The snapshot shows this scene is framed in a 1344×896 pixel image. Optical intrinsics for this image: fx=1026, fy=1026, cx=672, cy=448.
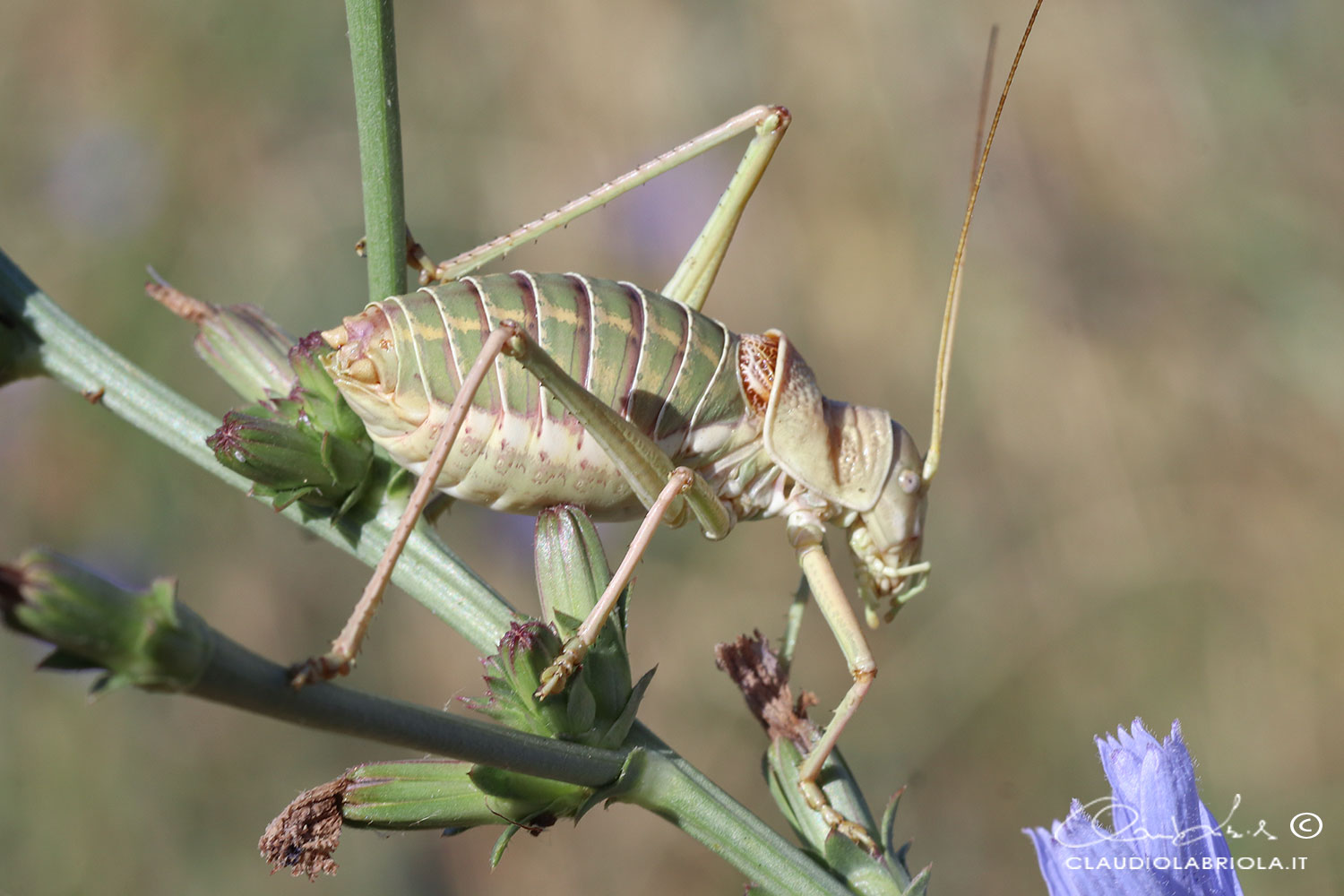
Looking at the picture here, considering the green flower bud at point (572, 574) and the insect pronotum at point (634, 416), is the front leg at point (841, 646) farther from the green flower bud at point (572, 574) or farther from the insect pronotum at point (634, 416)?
the green flower bud at point (572, 574)

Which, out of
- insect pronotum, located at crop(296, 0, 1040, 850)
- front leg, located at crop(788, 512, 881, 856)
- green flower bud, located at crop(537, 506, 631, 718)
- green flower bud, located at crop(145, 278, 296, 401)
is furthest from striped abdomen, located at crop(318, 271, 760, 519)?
front leg, located at crop(788, 512, 881, 856)

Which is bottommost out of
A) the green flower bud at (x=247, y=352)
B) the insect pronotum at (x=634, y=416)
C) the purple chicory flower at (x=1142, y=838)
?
the purple chicory flower at (x=1142, y=838)

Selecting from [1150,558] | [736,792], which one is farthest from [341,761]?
[1150,558]

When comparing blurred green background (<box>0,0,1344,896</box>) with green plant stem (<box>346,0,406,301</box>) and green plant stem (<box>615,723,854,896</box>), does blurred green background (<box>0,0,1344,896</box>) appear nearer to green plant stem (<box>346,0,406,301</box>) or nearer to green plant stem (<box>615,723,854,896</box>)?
green plant stem (<box>615,723,854,896</box>)

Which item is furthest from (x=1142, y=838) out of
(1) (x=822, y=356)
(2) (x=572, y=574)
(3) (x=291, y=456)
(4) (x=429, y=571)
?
(1) (x=822, y=356)

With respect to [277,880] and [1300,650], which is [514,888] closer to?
[277,880]

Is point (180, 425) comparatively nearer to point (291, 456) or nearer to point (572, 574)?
point (291, 456)

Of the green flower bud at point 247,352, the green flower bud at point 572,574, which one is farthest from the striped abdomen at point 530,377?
the green flower bud at point 572,574

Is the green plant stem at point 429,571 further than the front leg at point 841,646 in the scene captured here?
No
